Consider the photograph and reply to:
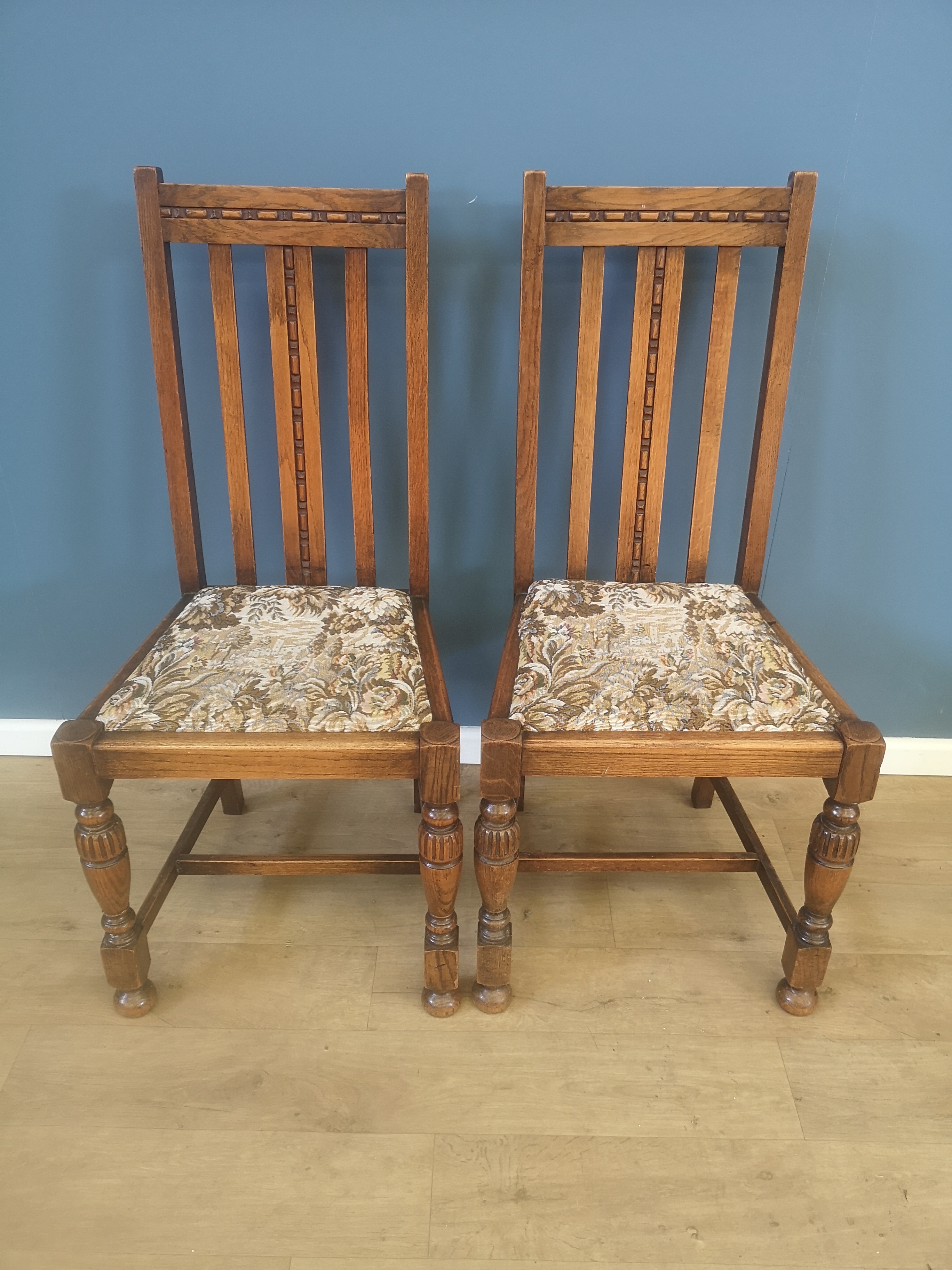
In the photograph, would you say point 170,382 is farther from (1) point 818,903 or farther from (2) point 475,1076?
(1) point 818,903

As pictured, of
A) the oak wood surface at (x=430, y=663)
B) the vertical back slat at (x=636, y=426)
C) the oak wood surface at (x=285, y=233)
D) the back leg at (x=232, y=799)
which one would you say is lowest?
the back leg at (x=232, y=799)

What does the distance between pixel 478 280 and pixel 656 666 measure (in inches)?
30.0

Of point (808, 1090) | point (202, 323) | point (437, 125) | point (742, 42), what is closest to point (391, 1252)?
point (808, 1090)

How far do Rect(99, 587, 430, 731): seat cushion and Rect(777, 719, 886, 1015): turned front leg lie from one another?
582 mm

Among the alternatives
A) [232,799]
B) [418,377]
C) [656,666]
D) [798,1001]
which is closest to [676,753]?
[656,666]

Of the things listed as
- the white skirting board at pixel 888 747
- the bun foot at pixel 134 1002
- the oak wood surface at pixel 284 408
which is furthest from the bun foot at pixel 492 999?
the oak wood surface at pixel 284 408

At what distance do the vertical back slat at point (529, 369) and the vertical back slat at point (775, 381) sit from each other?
1.22 feet

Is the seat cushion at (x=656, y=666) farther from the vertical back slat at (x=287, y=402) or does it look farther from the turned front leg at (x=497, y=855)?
the vertical back slat at (x=287, y=402)

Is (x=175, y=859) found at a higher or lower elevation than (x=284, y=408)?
lower

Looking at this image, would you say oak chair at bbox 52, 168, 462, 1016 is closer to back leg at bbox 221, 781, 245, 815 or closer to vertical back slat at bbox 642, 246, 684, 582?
back leg at bbox 221, 781, 245, 815

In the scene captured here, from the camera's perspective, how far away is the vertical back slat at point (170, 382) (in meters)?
1.35

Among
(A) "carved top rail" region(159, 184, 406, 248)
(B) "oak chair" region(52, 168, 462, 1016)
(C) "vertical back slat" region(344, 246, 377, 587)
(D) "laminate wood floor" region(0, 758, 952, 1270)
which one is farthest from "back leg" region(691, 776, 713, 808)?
(A) "carved top rail" region(159, 184, 406, 248)

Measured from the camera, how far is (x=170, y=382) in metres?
1.43

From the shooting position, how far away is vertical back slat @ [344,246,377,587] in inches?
55.0
